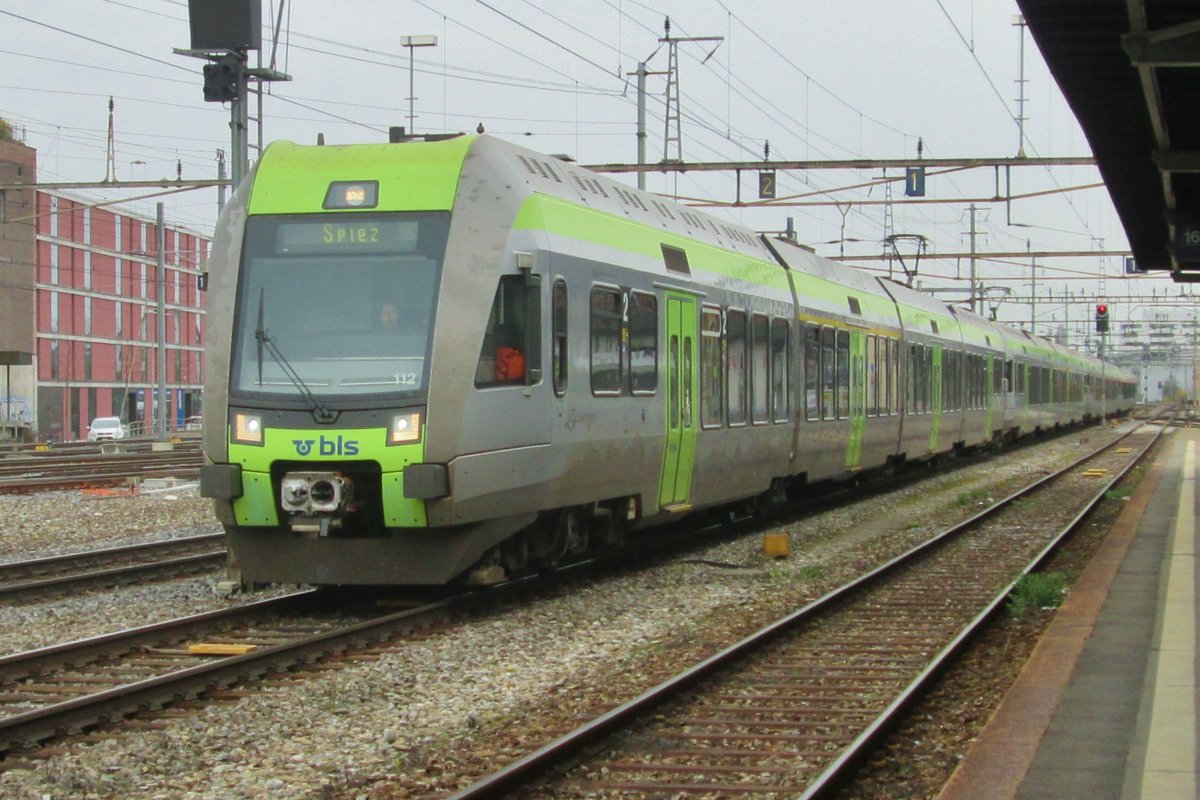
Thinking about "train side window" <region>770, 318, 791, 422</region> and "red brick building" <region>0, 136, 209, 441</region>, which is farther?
"red brick building" <region>0, 136, 209, 441</region>

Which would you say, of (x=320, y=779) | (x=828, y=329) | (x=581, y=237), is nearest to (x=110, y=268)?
(x=828, y=329)

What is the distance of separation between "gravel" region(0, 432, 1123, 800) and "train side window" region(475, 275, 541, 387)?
5.79ft

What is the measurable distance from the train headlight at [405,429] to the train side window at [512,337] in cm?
53

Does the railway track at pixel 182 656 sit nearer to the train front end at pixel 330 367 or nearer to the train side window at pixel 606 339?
the train front end at pixel 330 367

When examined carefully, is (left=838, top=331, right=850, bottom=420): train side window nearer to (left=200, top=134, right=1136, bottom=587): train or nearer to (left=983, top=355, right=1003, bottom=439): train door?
(left=200, top=134, right=1136, bottom=587): train

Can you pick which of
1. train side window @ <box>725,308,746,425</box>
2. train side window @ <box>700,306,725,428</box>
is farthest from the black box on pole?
train side window @ <box>725,308,746,425</box>

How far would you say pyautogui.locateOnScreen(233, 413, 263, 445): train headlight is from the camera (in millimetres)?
10898

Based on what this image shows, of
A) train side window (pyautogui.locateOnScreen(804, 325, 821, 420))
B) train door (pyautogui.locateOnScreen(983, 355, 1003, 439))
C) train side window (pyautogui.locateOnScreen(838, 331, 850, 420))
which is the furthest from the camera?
train door (pyautogui.locateOnScreen(983, 355, 1003, 439))

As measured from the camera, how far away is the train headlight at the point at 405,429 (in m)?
10.6

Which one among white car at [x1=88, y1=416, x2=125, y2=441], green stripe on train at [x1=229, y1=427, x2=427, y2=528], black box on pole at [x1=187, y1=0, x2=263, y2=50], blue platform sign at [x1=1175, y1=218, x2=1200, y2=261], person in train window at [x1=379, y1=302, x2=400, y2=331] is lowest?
white car at [x1=88, y1=416, x2=125, y2=441]

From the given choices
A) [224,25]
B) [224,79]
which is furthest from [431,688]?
[224,25]

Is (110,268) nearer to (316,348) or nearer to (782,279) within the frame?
(782,279)

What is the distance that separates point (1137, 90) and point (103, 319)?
69.7 m

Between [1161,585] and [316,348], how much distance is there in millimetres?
7125
